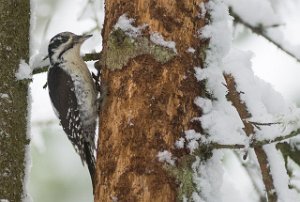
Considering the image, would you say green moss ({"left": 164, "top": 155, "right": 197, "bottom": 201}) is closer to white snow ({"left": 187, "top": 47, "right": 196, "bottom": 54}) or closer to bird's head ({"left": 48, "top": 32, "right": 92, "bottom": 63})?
white snow ({"left": 187, "top": 47, "right": 196, "bottom": 54})

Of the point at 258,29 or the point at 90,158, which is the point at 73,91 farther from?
the point at 258,29

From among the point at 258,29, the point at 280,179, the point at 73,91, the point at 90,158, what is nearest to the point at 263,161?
the point at 280,179

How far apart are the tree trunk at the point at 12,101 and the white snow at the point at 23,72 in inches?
0.8

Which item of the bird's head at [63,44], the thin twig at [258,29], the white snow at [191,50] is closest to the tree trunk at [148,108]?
the white snow at [191,50]

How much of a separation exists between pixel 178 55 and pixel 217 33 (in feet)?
0.71

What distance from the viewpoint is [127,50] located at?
123 inches

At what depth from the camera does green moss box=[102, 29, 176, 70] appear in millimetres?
3049

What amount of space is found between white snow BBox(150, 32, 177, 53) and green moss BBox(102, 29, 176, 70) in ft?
0.05

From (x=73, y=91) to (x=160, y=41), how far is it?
4.21ft

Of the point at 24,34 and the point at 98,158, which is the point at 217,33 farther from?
the point at 24,34

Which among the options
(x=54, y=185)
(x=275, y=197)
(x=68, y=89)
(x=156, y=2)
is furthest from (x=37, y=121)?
(x=275, y=197)

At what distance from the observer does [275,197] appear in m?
2.47

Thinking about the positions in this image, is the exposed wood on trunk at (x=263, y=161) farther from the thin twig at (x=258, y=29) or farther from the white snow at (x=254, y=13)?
the white snow at (x=254, y=13)

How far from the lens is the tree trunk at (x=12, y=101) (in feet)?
10.5
